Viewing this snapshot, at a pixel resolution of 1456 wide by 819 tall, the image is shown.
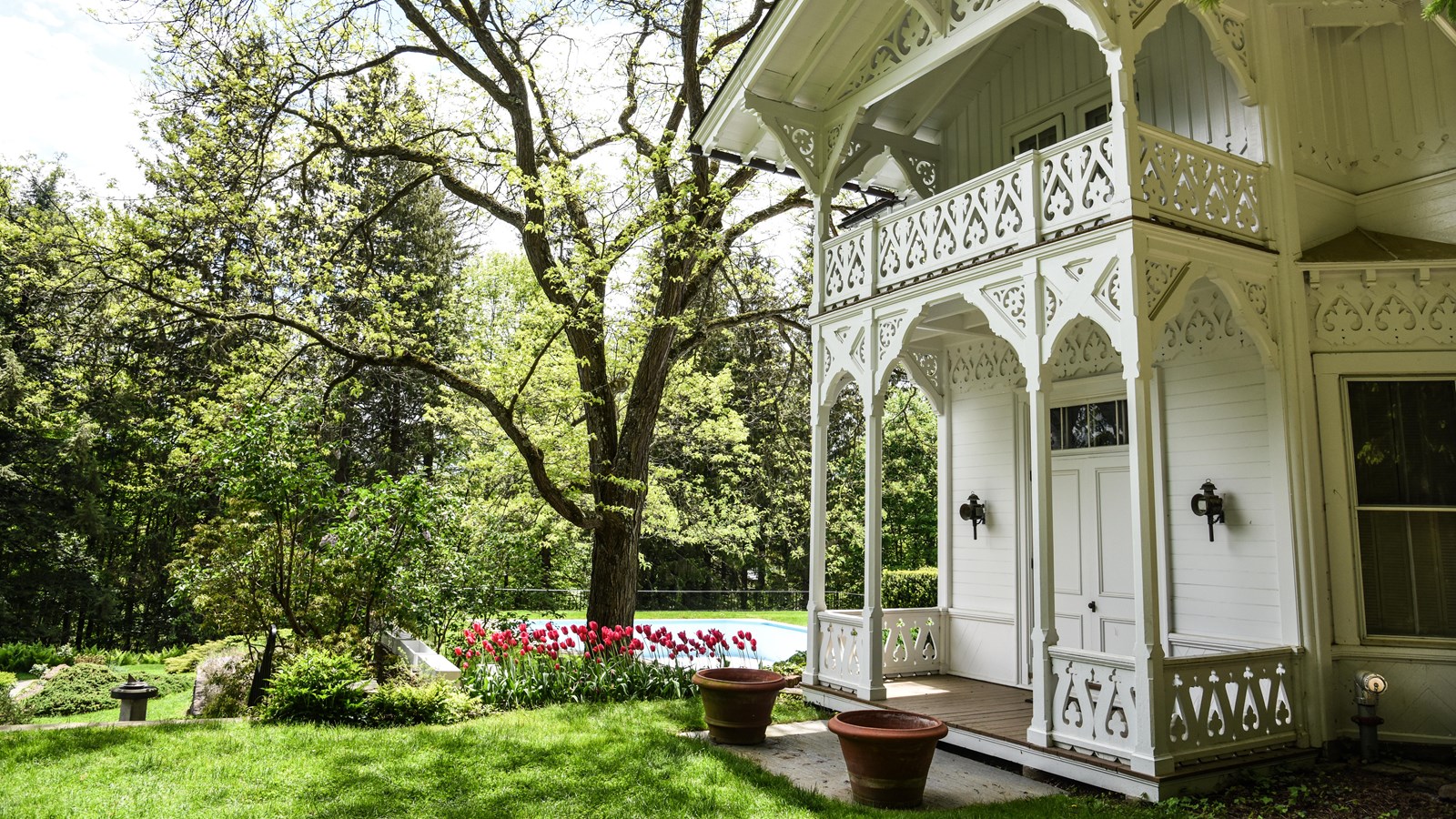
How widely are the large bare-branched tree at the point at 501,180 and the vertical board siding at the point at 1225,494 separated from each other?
603 cm

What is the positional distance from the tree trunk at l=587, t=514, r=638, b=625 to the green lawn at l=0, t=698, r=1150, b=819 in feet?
13.1

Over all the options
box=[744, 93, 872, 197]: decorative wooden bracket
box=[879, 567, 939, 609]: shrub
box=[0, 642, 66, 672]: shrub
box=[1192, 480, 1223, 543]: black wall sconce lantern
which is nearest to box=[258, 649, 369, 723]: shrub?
box=[744, 93, 872, 197]: decorative wooden bracket

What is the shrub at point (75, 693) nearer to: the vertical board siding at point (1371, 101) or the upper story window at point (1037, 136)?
the upper story window at point (1037, 136)

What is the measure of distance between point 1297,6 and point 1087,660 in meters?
5.83

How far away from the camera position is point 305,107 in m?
11.4

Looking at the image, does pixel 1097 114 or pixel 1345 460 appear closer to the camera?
pixel 1345 460

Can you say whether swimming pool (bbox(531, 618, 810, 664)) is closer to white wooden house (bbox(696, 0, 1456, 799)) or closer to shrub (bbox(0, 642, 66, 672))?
shrub (bbox(0, 642, 66, 672))

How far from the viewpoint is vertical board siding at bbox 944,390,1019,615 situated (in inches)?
357

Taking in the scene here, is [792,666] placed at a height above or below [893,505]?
below

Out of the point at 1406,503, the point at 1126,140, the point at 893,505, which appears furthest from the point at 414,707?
the point at 893,505

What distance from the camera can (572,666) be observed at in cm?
925

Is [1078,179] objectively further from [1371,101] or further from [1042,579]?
[1371,101]

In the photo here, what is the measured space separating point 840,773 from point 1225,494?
3.86 metres

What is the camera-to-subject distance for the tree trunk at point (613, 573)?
11.5 meters
